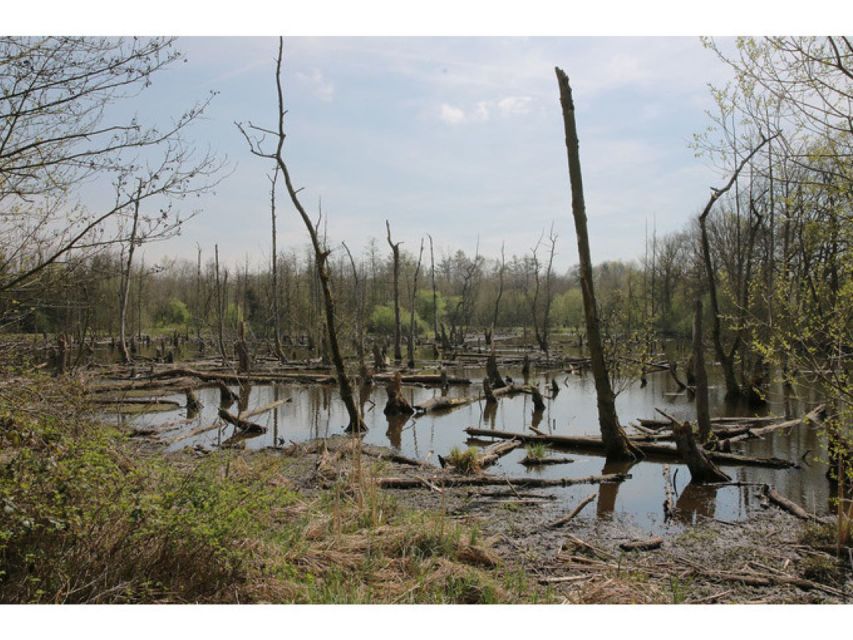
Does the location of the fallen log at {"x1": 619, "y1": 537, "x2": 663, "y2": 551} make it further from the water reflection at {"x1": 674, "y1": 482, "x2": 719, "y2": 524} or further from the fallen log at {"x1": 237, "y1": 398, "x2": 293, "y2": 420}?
the fallen log at {"x1": 237, "y1": 398, "x2": 293, "y2": 420}

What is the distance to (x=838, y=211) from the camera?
24.1ft

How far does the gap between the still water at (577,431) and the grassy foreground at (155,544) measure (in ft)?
11.9

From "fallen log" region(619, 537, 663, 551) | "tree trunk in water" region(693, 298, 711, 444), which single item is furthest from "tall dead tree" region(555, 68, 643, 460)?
"fallen log" region(619, 537, 663, 551)

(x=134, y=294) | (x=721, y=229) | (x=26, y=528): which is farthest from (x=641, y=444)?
(x=721, y=229)

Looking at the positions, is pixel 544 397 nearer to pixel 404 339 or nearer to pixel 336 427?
pixel 336 427

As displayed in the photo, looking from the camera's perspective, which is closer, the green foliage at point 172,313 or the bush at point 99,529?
the bush at point 99,529

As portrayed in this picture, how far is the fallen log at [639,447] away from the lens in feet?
35.4

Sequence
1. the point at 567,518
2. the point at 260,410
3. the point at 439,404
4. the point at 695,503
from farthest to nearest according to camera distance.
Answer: the point at 439,404
the point at 260,410
the point at 695,503
the point at 567,518

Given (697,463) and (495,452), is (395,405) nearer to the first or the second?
(495,452)

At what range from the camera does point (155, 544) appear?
459 centimetres

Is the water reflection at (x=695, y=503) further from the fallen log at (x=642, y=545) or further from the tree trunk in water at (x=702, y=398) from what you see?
the tree trunk in water at (x=702, y=398)

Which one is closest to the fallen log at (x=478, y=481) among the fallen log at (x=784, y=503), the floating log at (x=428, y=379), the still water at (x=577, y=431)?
the still water at (x=577, y=431)

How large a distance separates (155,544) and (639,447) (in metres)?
9.06

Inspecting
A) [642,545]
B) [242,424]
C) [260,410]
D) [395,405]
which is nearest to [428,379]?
[395,405]
